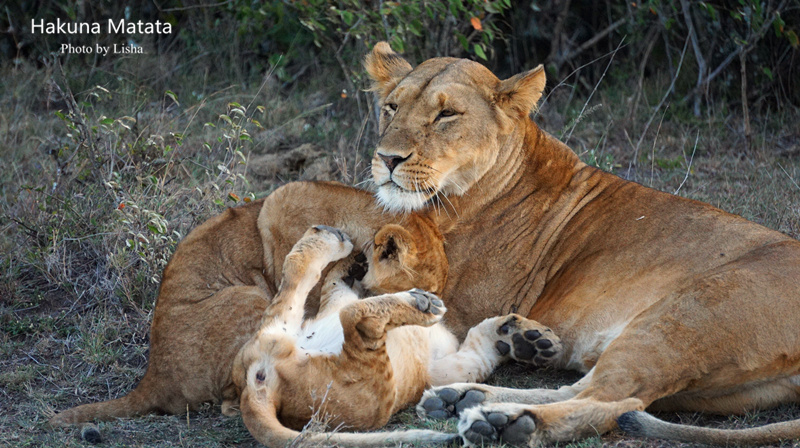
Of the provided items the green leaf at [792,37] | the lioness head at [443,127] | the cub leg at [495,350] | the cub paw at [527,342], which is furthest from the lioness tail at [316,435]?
the green leaf at [792,37]

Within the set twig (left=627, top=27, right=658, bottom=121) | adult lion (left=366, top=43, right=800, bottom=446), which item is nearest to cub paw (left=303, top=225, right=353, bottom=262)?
adult lion (left=366, top=43, right=800, bottom=446)

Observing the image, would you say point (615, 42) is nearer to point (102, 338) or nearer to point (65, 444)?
point (102, 338)

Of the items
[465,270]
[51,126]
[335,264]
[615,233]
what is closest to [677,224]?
[615,233]

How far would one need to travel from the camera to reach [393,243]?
3752mm

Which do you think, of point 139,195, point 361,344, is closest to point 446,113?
point 361,344

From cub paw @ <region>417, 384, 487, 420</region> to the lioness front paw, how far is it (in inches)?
10.8

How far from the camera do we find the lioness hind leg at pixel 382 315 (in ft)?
10.8

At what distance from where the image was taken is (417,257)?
151 inches

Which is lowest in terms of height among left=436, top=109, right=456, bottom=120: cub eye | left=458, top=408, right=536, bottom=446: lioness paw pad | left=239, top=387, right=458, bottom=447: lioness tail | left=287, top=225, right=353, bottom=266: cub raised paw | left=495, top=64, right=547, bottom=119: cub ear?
left=458, top=408, right=536, bottom=446: lioness paw pad

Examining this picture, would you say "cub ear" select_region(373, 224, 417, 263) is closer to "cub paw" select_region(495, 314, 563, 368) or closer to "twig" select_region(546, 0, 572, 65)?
"cub paw" select_region(495, 314, 563, 368)

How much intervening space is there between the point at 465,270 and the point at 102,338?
5.76ft

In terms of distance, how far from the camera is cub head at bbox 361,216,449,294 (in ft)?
12.3

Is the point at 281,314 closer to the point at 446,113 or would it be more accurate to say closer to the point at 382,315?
the point at 382,315

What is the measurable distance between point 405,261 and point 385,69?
4.21ft
